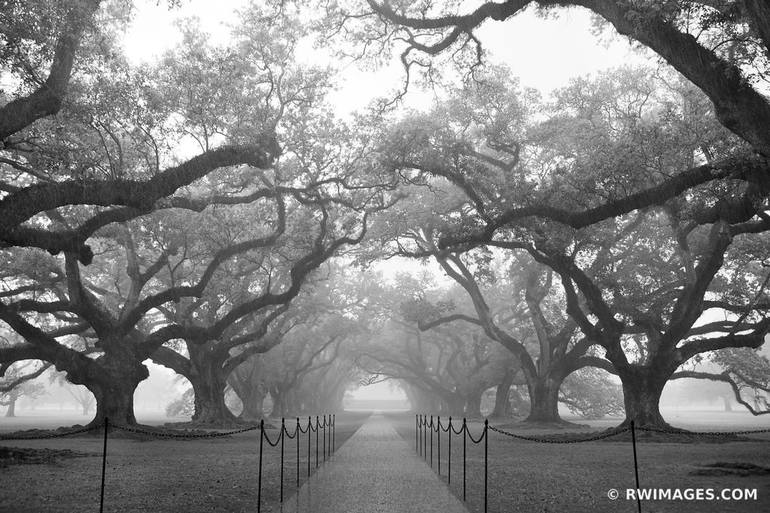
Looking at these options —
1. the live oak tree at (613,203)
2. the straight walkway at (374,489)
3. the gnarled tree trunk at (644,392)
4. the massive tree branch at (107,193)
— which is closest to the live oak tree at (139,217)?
the massive tree branch at (107,193)

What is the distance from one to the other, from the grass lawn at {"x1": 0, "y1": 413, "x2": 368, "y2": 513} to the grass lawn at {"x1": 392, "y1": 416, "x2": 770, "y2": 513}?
3.36m

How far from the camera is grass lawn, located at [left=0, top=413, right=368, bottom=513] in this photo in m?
8.09

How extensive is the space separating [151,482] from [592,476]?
8.23 m

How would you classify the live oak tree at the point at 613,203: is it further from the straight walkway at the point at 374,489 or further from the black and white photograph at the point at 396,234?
the straight walkway at the point at 374,489

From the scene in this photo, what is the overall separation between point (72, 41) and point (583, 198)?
14.3 metres

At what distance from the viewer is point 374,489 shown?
9461mm

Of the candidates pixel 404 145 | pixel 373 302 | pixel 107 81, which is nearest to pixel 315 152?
pixel 404 145

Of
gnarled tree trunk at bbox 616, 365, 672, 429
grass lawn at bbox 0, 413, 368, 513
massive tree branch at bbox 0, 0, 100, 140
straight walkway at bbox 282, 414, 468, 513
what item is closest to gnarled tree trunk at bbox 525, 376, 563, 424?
gnarled tree trunk at bbox 616, 365, 672, 429

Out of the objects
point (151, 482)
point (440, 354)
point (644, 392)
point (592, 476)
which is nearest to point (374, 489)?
point (151, 482)

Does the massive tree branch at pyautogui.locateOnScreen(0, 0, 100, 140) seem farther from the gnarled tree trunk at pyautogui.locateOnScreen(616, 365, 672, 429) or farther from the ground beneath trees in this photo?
the gnarled tree trunk at pyautogui.locateOnScreen(616, 365, 672, 429)

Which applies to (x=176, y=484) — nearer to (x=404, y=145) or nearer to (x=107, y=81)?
(x=107, y=81)

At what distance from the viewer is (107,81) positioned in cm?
1460

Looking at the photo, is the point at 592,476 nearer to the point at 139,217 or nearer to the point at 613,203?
the point at 613,203

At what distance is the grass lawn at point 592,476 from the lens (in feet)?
27.0
